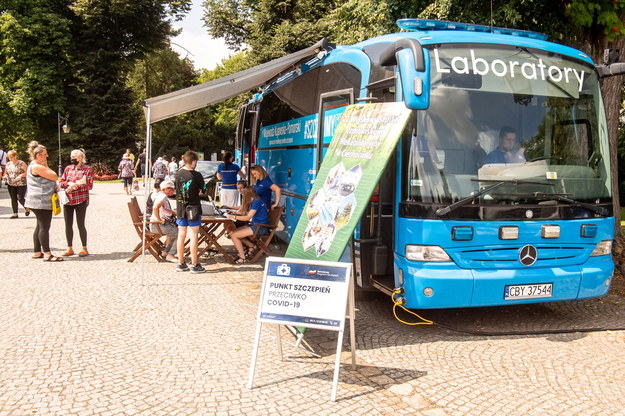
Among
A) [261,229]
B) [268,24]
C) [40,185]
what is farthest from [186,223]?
[268,24]

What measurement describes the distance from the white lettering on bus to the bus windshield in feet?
0.03

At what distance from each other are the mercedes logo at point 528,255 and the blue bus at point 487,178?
0.01 m

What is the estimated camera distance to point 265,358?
5148mm

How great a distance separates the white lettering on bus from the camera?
5707 mm

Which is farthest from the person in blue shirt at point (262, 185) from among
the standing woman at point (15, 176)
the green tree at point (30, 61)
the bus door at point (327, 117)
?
the green tree at point (30, 61)

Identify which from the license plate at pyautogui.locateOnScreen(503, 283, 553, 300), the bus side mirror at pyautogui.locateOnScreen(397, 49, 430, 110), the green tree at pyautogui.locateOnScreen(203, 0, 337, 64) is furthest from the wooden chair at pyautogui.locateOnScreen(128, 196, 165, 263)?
the green tree at pyautogui.locateOnScreen(203, 0, 337, 64)

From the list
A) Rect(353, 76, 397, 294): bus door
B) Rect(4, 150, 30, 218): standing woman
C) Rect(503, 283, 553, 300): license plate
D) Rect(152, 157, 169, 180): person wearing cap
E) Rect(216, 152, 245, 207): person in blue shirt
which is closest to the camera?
Rect(503, 283, 553, 300): license plate

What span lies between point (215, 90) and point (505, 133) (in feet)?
16.3

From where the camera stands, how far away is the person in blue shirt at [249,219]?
9.66 meters

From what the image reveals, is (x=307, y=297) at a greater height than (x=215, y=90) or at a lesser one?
lesser

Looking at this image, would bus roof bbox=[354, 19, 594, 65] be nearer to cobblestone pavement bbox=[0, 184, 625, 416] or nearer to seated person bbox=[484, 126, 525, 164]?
seated person bbox=[484, 126, 525, 164]

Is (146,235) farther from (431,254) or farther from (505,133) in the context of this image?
(505,133)

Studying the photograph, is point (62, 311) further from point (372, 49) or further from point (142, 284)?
point (372, 49)

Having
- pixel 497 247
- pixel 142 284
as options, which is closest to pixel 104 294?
pixel 142 284
